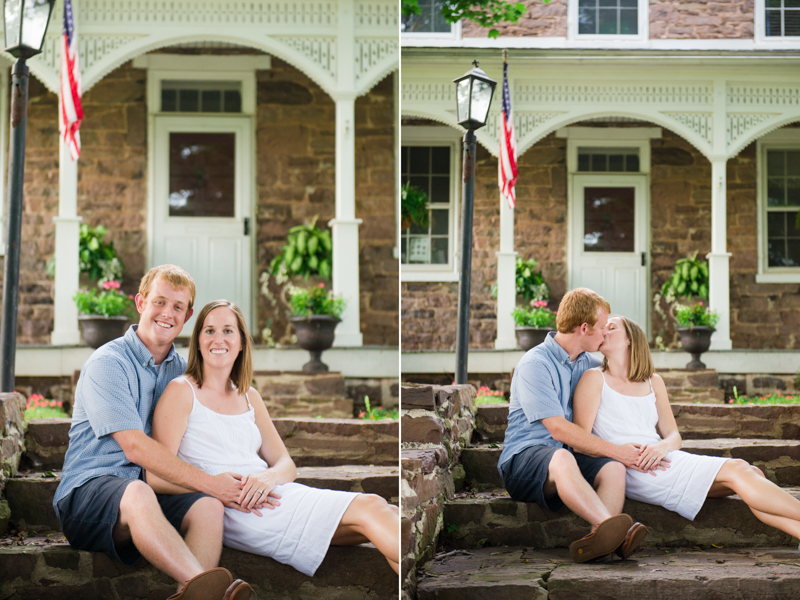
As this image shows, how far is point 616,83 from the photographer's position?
2260 mm

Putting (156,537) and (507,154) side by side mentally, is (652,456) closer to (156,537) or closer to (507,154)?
(507,154)

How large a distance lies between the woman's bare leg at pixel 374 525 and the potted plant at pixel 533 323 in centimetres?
66

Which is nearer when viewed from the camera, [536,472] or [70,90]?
[536,472]

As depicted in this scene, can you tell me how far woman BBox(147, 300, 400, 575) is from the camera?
73.5 inches

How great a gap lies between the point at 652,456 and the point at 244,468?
1198mm

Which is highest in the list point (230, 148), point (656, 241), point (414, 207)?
point (230, 148)

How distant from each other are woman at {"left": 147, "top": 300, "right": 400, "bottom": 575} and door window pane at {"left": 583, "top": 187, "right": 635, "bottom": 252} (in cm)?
107

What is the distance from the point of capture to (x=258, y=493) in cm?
187

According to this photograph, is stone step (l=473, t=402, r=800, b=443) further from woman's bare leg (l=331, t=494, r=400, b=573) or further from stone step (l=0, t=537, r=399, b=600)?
stone step (l=0, t=537, r=399, b=600)

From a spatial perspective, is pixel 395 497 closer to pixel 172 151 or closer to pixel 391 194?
pixel 172 151

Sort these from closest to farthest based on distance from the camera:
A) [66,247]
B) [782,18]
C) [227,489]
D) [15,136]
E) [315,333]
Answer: [227,489], [782,18], [15,136], [66,247], [315,333]

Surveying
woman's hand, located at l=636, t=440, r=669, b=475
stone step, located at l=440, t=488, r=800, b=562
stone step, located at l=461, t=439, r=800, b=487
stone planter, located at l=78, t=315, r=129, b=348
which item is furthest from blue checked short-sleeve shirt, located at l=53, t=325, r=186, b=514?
woman's hand, located at l=636, t=440, r=669, b=475

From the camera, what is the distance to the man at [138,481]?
1.75m

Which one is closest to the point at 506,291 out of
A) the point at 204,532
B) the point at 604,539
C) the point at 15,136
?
the point at 604,539
